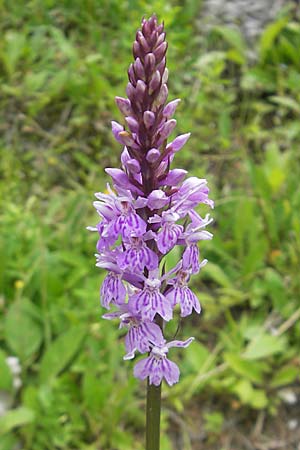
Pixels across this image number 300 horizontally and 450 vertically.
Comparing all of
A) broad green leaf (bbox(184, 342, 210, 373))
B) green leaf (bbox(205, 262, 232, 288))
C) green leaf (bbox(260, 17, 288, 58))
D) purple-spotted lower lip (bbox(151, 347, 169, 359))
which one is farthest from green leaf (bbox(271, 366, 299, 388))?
green leaf (bbox(260, 17, 288, 58))

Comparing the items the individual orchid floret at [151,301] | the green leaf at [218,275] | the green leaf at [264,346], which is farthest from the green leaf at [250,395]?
the individual orchid floret at [151,301]

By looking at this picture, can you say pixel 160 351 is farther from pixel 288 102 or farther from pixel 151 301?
pixel 288 102

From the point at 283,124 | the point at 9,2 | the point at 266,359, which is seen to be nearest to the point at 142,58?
the point at 266,359

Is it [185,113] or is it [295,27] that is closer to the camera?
[185,113]

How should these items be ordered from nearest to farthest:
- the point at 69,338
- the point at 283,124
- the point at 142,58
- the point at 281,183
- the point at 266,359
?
the point at 142,58 < the point at 69,338 < the point at 266,359 < the point at 281,183 < the point at 283,124

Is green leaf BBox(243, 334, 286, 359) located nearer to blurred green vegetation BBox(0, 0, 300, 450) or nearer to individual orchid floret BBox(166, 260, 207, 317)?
blurred green vegetation BBox(0, 0, 300, 450)

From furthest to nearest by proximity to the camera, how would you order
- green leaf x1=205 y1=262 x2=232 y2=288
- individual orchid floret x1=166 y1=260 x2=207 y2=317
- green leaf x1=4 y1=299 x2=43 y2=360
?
green leaf x1=205 y1=262 x2=232 y2=288
green leaf x1=4 y1=299 x2=43 y2=360
individual orchid floret x1=166 y1=260 x2=207 y2=317

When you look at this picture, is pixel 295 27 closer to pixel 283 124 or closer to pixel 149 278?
pixel 283 124

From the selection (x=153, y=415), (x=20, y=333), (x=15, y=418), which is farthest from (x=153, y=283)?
(x=20, y=333)
